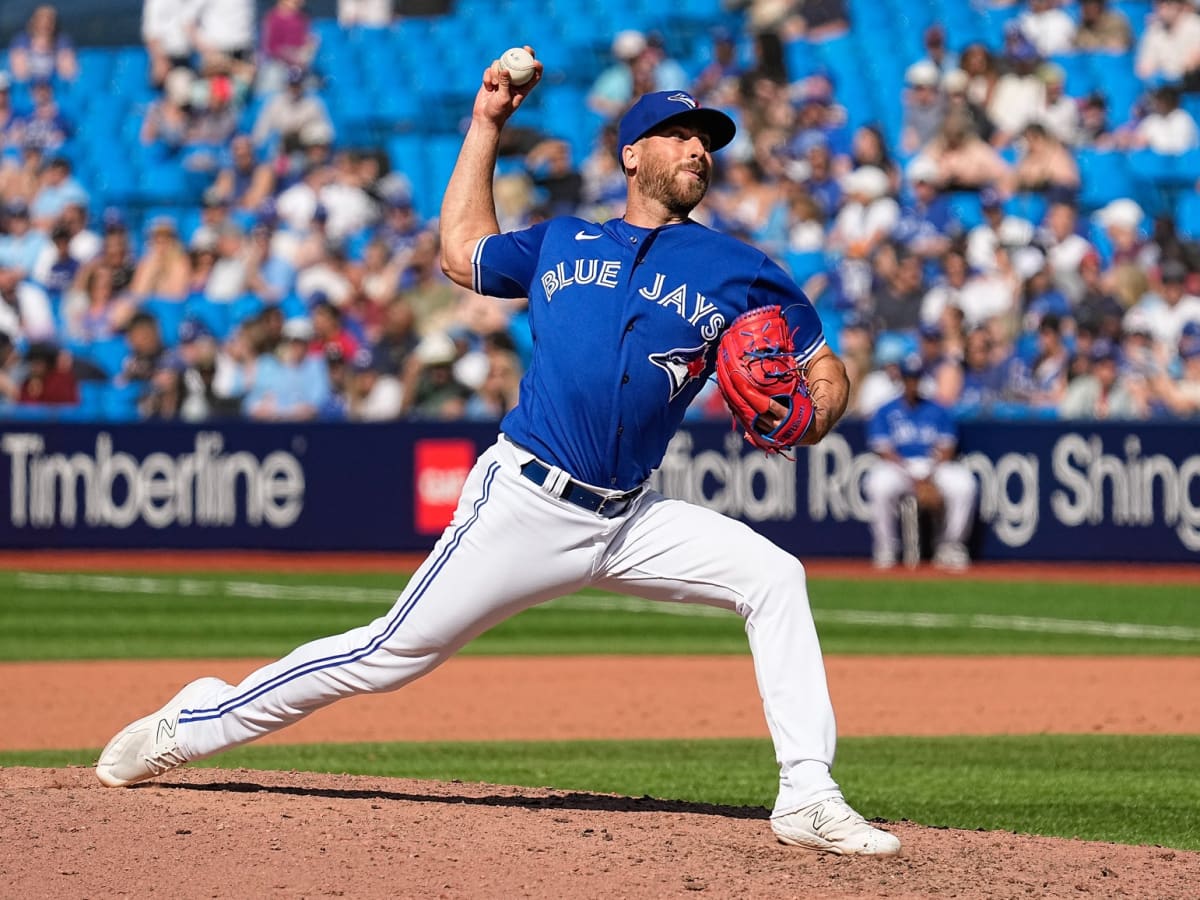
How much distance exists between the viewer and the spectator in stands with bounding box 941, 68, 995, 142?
723 inches

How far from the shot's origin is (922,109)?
18641mm

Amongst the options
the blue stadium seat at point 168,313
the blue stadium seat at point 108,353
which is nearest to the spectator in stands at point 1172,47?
the blue stadium seat at point 168,313

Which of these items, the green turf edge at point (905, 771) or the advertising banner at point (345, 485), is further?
the advertising banner at point (345, 485)

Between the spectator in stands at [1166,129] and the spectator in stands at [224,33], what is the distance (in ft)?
31.1

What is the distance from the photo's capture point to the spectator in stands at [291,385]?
667 inches

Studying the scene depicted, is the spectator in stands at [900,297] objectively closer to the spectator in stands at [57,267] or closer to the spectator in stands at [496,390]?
the spectator in stands at [496,390]

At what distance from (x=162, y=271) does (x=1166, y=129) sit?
31.4 ft

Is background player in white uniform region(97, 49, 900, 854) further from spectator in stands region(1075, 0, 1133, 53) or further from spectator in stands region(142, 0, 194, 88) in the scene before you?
spectator in stands region(142, 0, 194, 88)

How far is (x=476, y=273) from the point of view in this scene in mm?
5199

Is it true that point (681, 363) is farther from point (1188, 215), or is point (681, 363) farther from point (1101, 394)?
point (1188, 215)

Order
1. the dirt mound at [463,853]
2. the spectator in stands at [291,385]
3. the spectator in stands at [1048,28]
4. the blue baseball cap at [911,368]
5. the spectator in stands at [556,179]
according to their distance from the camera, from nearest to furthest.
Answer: the dirt mound at [463,853]
the blue baseball cap at [911,368]
the spectator in stands at [291,385]
the spectator in stands at [556,179]
the spectator in stands at [1048,28]

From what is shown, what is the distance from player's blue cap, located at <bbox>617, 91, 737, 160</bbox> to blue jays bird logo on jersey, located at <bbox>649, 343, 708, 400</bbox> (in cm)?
53

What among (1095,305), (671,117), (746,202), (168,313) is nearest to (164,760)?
(671,117)

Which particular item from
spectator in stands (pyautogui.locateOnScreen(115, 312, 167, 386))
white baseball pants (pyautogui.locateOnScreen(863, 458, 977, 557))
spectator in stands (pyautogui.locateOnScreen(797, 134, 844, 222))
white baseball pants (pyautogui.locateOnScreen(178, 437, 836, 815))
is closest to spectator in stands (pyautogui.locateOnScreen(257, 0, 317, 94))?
spectator in stands (pyautogui.locateOnScreen(115, 312, 167, 386))
